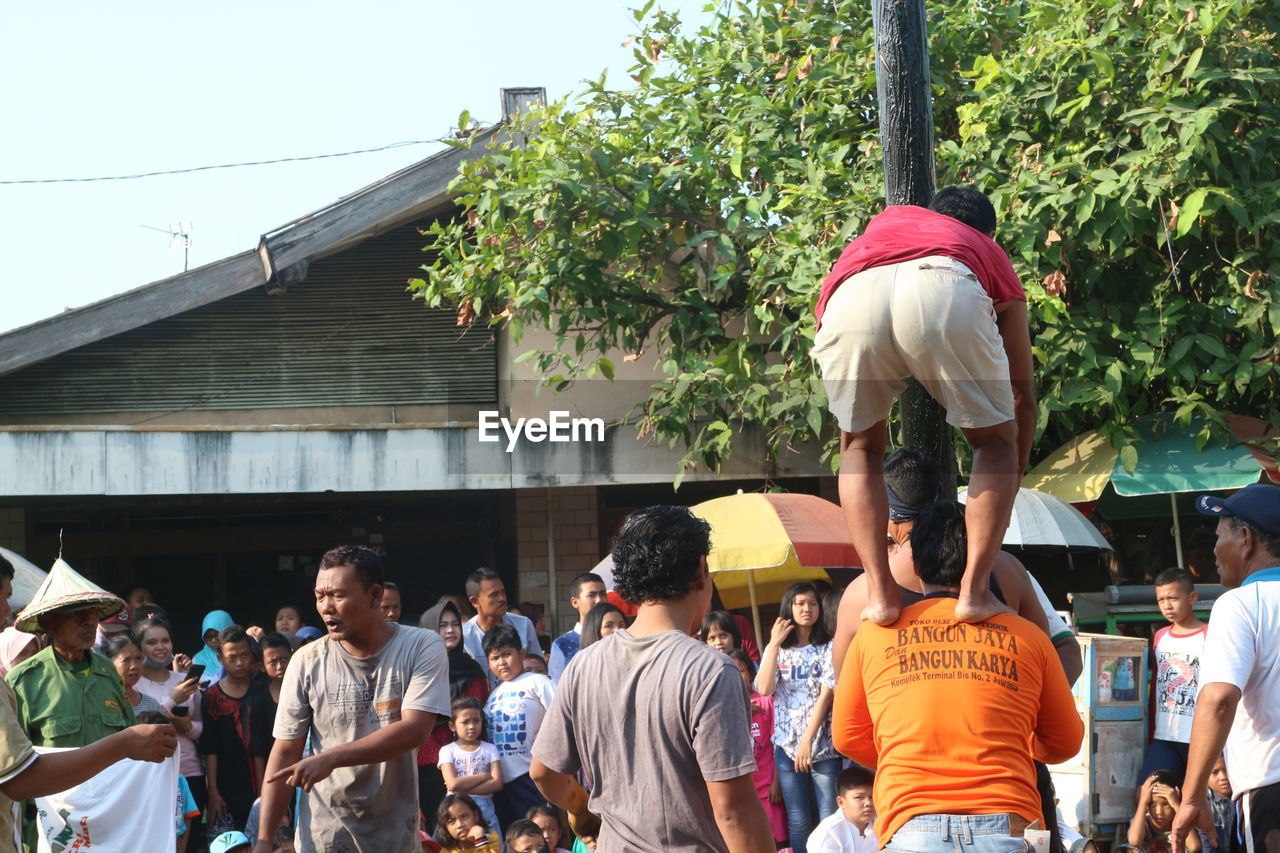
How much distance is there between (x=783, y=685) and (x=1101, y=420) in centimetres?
407

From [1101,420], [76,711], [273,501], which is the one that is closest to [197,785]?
[76,711]

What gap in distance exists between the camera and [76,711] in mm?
6227

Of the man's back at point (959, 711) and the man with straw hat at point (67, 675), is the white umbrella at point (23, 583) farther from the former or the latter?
the man's back at point (959, 711)

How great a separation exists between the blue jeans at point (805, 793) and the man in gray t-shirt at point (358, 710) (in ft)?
12.9

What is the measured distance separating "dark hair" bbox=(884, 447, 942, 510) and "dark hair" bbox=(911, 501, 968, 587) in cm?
31

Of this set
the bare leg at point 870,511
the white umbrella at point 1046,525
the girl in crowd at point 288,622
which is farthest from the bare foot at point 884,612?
the girl in crowd at point 288,622

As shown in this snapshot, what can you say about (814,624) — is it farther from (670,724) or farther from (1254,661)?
(670,724)

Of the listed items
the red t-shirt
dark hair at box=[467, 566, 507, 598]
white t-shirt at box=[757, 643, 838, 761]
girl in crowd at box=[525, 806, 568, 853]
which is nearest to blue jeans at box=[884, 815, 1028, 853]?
the red t-shirt

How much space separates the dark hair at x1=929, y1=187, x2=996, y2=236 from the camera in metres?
4.21

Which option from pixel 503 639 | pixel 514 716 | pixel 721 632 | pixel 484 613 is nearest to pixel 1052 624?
pixel 721 632

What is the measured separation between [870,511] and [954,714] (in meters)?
0.60

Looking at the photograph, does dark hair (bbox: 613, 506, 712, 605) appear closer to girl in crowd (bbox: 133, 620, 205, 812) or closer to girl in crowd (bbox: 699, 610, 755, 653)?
girl in crowd (bbox: 699, 610, 755, 653)

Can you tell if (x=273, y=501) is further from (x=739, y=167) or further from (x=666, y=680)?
(x=666, y=680)

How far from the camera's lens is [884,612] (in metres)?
3.87
